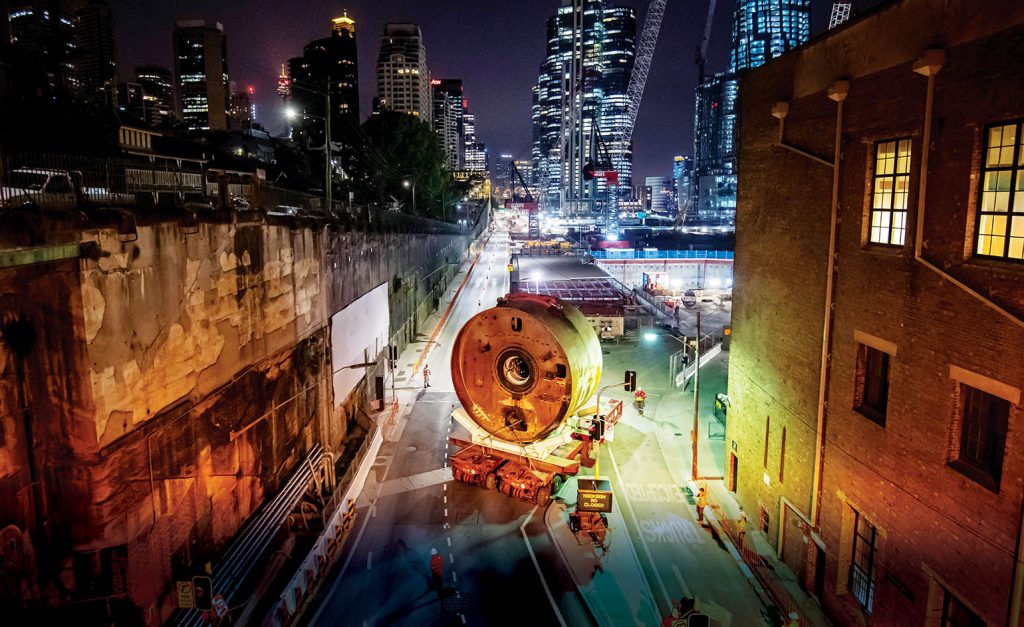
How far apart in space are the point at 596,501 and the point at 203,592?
9239 millimetres

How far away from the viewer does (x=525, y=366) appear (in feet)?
56.5

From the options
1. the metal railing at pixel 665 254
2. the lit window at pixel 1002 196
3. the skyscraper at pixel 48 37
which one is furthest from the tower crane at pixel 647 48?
the lit window at pixel 1002 196

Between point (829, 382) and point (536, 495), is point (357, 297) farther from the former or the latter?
point (829, 382)

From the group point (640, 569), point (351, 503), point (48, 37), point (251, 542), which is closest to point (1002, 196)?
point (640, 569)

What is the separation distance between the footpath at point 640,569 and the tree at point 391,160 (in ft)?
148

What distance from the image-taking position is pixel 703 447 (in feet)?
75.4

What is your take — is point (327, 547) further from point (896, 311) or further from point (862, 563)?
point (896, 311)

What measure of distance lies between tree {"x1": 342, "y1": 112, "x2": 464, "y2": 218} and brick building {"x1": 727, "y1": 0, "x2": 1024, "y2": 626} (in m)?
47.0

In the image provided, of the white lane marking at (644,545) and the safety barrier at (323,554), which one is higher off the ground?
the safety barrier at (323,554)

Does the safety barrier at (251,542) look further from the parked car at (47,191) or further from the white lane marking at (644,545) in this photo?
the white lane marking at (644,545)

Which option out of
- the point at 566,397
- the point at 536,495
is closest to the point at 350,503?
the point at 536,495

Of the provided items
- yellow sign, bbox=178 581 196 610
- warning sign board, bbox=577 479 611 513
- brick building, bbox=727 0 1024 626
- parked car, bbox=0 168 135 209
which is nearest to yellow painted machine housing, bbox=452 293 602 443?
warning sign board, bbox=577 479 611 513

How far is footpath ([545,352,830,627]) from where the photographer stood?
13328mm

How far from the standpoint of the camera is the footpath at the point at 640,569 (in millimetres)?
13328
